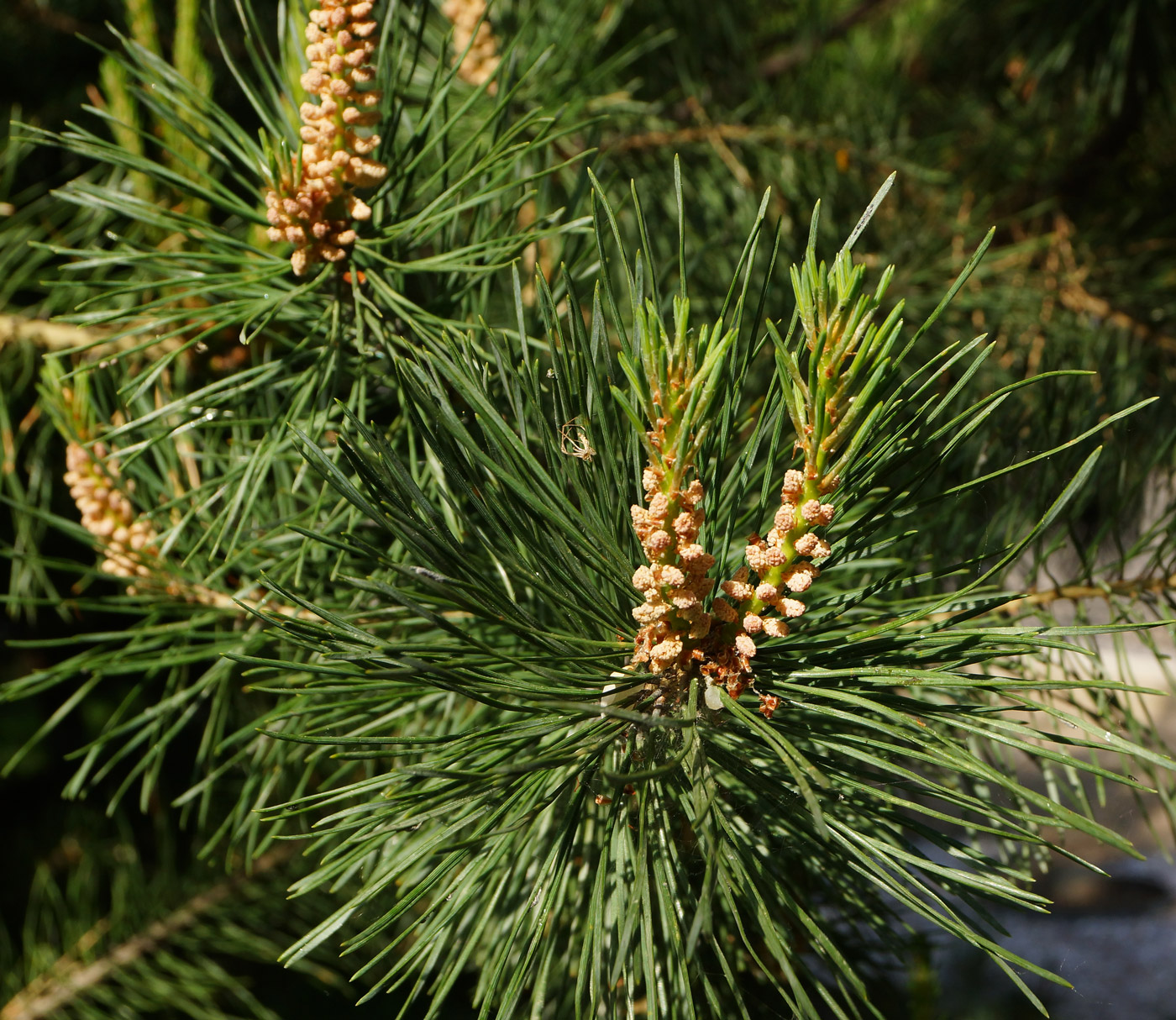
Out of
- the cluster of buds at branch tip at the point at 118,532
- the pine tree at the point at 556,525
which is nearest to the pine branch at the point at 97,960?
the pine tree at the point at 556,525

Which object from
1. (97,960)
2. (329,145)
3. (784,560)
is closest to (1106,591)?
(784,560)

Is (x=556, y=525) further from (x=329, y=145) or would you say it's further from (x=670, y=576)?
(x=329, y=145)

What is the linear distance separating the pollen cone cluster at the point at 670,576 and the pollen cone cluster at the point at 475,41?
41cm

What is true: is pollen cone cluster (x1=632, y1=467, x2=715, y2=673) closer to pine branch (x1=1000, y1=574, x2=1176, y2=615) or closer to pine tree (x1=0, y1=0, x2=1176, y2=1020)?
pine tree (x1=0, y1=0, x2=1176, y2=1020)

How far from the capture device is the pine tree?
26 cm

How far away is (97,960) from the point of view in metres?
0.71

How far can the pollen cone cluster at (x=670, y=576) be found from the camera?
0.87 ft

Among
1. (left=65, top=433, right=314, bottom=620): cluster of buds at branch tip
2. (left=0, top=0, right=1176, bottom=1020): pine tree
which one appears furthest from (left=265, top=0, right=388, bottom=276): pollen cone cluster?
(left=65, top=433, right=314, bottom=620): cluster of buds at branch tip

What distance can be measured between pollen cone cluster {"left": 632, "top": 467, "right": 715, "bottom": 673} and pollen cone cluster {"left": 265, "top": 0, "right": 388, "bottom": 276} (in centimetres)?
17

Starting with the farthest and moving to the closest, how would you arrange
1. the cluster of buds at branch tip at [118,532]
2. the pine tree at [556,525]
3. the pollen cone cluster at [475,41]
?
1. the pollen cone cluster at [475,41]
2. the cluster of buds at branch tip at [118,532]
3. the pine tree at [556,525]

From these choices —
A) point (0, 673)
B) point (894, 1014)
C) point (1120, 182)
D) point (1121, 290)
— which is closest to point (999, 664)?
point (894, 1014)

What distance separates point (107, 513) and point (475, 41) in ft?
1.19

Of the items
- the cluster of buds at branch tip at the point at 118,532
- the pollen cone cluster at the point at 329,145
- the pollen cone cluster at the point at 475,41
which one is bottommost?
the cluster of buds at branch tip at the point at 118,532

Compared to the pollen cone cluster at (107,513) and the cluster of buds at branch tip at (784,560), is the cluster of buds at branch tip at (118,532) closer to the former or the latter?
the pollen cone cluster at (107,513)
